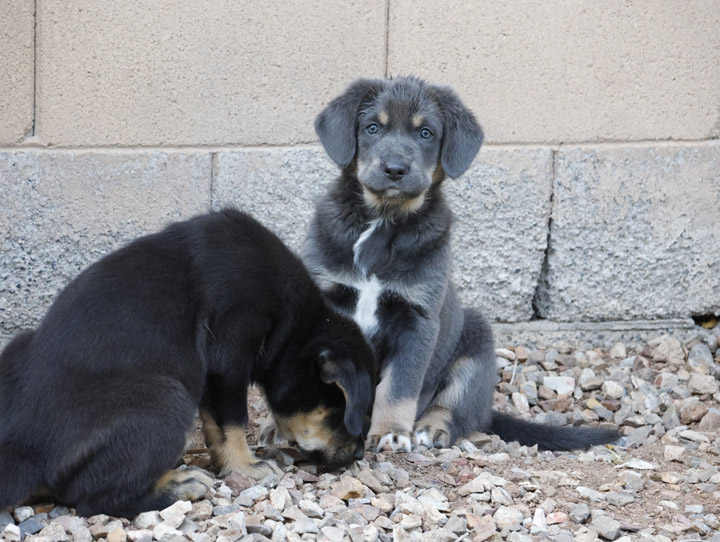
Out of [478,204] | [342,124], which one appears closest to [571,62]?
[478,204]

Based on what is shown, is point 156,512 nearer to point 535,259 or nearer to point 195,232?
point 195,232

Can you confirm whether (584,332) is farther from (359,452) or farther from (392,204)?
(359,452)

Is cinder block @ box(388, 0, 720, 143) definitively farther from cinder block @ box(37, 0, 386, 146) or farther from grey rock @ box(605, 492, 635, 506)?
grey rock @ box(605, 492, 635, 506)

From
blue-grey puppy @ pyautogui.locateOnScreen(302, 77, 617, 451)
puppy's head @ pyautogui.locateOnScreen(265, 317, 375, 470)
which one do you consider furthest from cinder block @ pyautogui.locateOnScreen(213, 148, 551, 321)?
puppy's head @ pyautogui.locateOnScreen(265, 317, 375, 470)

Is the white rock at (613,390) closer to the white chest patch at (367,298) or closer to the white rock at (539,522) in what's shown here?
the white chest patch at (367,298)

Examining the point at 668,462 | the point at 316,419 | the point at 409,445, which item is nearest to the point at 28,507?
the point at 316,419

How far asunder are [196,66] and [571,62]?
90.2 inches

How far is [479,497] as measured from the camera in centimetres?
371

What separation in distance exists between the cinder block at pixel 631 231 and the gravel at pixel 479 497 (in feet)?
2.76

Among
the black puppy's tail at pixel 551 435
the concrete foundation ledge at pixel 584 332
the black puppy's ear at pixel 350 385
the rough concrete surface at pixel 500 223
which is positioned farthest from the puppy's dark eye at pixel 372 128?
the concrete foundation ledge at pixel 584 332

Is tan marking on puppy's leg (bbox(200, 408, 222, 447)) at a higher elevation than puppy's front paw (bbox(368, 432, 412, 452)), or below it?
higher

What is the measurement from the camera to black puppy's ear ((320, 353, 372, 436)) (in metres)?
3.61

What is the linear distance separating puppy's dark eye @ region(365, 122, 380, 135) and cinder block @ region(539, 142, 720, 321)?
1.63 m

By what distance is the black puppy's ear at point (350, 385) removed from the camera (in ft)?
11.8
